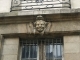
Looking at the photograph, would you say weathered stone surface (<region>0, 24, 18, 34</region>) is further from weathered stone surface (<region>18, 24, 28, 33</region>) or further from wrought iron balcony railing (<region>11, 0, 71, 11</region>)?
wrought iron balcony railing (<region>11, 0, 71, 11</region>)

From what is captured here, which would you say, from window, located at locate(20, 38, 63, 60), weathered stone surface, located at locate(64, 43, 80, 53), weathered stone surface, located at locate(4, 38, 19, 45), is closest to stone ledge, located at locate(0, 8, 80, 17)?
weathered stone surface, located at locate(4, 38, 19, 45)

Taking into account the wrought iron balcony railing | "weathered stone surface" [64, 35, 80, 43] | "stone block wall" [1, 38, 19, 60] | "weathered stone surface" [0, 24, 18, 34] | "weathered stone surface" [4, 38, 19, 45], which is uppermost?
the wrought iron balcony railing

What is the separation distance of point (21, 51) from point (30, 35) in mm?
609

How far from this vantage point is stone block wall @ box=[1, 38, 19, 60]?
21.5 ft

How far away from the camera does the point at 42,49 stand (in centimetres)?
682

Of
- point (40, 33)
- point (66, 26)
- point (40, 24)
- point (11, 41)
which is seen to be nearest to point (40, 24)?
point (40, 24)

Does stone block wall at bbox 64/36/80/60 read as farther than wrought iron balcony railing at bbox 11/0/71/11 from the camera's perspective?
No

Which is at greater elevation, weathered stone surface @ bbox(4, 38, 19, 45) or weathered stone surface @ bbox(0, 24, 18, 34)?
weathered stone surface @ bbox(0, 24, 18, 34)

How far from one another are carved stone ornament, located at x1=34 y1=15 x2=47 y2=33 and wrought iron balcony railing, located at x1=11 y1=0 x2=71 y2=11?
52cm

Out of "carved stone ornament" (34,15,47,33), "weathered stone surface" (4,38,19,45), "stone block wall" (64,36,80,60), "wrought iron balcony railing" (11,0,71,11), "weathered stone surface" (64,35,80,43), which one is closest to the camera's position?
"stone block wall" (64,36,80,60)

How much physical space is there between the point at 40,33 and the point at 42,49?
0.55 meters

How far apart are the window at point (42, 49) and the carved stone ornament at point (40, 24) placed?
44cm

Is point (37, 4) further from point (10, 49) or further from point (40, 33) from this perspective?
point (10, 49)

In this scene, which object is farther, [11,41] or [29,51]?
[29,51]
